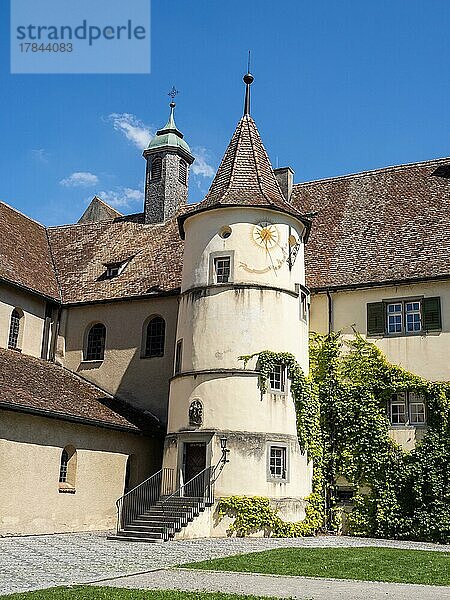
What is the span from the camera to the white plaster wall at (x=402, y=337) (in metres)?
25.9

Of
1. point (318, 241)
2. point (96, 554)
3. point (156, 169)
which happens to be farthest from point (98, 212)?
point (96, 554)

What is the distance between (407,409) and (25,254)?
56.4 feet

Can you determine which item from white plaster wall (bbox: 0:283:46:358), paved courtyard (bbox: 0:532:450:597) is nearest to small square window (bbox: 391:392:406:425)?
paved courtyard (bbox: 0:532:450:597)

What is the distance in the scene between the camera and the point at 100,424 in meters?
25.5

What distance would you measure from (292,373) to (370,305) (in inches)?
169

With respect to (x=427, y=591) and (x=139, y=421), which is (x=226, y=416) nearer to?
(x=139, y=421)

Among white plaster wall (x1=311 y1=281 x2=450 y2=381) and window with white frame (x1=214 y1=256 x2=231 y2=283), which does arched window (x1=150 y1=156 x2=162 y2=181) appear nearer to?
window with white frame (x1=214 y1=256 x2=231 y2=283)

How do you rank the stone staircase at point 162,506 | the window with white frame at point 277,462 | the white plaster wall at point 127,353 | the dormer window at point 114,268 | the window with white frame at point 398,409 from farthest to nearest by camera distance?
the dormer window at point 114,268, the white plaster wall at point 127,353, the window with white frame at point 398,409, the window with white frame at point 277,462, the stone staircase at point 162,506

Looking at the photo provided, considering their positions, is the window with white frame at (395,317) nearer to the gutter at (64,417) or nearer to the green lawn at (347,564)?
the green lawn at (347,564)

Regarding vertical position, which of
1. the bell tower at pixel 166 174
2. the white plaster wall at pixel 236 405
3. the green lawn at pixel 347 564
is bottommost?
the green lawn at pixel 347 564

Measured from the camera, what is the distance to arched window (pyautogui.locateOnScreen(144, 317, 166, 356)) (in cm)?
2989

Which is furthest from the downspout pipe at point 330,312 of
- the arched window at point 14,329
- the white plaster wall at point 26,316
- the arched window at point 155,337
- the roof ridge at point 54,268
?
the arched window at point 14,329

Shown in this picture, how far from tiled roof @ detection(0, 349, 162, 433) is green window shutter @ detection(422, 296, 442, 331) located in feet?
35.1

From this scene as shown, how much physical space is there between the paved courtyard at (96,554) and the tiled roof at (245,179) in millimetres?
11568
